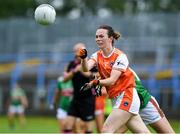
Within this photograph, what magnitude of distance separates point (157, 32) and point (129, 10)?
2016cm

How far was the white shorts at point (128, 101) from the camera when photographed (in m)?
9.87

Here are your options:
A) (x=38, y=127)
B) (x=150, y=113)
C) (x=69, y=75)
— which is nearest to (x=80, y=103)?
(x=69, y=75)

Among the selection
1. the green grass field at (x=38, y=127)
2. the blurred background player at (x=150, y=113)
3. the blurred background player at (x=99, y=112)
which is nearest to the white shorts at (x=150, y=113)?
the blurred background player at (x=150, y=113)

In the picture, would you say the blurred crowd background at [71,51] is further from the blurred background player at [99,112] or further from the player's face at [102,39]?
the player's face at [102,39]

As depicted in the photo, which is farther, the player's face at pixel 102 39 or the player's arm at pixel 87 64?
the player's arm at pixel 87 64

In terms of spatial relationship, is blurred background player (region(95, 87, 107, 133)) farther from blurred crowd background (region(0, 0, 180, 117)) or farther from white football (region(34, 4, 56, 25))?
blurred crowd background (region(0, 0, 180, 117))

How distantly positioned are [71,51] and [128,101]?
89.2 feet

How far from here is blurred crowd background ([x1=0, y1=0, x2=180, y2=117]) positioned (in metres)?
32.8

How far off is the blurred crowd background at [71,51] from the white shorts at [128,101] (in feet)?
67.9

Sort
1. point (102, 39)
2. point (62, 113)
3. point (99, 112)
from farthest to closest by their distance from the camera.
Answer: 1. point (99, 112)
2. point (62, 113)
3. point (102, 39)

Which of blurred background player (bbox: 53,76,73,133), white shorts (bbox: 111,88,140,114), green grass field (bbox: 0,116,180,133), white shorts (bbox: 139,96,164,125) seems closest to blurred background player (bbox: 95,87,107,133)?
blurred background player (bbox: 53,76,73,133)

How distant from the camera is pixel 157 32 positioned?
37.6 meters

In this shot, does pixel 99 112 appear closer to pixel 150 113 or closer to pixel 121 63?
pixel 150 113

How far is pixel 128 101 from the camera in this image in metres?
9.89
